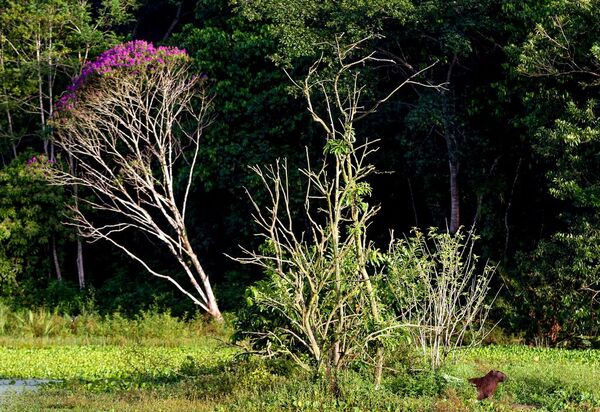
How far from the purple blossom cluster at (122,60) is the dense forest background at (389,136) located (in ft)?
6.46

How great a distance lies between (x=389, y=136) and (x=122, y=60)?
5.70m

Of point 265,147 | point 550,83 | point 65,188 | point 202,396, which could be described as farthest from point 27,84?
point 202,396

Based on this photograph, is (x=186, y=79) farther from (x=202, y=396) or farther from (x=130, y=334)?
(x=202, y=396)

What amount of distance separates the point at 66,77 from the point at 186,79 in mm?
5218

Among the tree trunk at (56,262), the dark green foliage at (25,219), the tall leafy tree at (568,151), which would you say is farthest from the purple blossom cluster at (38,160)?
the tall leafy tree at (568,151)

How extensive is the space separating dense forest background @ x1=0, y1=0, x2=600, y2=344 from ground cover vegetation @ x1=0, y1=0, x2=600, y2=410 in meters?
0.06

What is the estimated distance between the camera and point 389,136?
789 inches

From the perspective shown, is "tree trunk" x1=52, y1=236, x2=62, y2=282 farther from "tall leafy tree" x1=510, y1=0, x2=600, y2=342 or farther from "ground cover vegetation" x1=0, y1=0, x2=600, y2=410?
"tall leafy tree" x1=510, y1=0, x2=600, y2=342

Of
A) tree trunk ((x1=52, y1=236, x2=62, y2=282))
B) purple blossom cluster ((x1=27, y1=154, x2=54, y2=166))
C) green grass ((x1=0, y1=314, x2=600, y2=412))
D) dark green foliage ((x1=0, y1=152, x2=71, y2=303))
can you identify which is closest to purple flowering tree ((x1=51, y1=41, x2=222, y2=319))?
purple blossom cluster ((x1=27, y1=154, x2=54, y2=166))

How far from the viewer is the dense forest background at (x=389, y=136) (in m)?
16.0

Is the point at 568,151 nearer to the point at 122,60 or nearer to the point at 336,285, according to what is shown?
the point at 336,285

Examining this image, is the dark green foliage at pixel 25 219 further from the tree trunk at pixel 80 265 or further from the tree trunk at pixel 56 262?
the tree trunk at pixel 80 265

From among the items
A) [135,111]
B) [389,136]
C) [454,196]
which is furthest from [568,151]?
[135,111]

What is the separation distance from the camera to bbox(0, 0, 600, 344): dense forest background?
52.3ft
